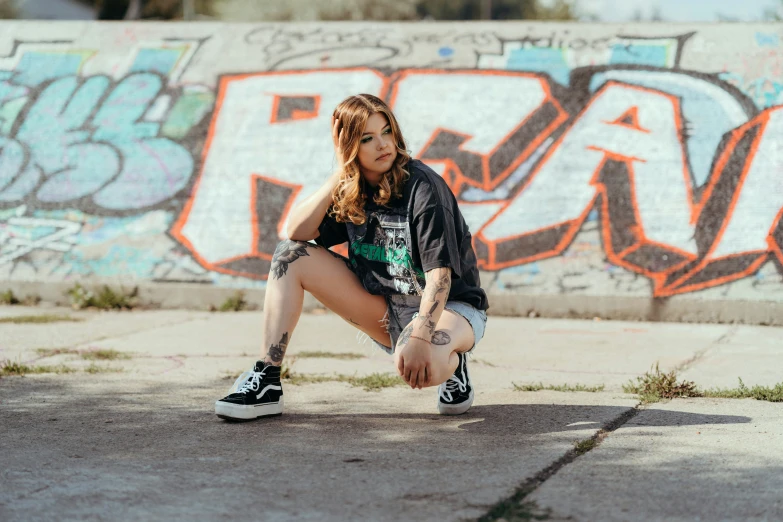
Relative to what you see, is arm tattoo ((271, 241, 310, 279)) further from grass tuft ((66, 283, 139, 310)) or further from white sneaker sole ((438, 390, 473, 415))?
grass tuft ((66, 283, 139, 310))

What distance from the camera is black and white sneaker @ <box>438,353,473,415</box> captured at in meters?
3.98

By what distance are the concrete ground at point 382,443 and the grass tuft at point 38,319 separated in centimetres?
123

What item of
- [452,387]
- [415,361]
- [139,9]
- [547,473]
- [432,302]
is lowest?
[547,473]

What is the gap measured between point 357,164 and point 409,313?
0.65 m

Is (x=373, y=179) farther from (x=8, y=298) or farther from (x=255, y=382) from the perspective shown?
(x=8, y=298)

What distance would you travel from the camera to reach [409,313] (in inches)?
151

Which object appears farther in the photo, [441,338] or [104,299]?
[104,299]

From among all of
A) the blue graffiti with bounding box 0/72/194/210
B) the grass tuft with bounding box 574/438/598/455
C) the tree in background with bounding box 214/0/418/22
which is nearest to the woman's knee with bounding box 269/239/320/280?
the grass tuft with bounding box 574/438/598/455

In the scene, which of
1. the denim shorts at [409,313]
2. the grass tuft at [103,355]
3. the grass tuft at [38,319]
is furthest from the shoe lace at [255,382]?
the grass tuft at [38,319]

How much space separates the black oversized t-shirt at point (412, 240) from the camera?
142 inches

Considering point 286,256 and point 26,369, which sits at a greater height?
point 286,256

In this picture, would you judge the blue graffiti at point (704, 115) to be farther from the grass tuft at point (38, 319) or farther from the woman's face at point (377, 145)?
the grass tuft at point (38, 319)

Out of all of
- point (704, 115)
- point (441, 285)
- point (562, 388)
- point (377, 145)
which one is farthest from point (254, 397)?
point (704, 115)

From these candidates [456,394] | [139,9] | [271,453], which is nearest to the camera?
[271,453]
